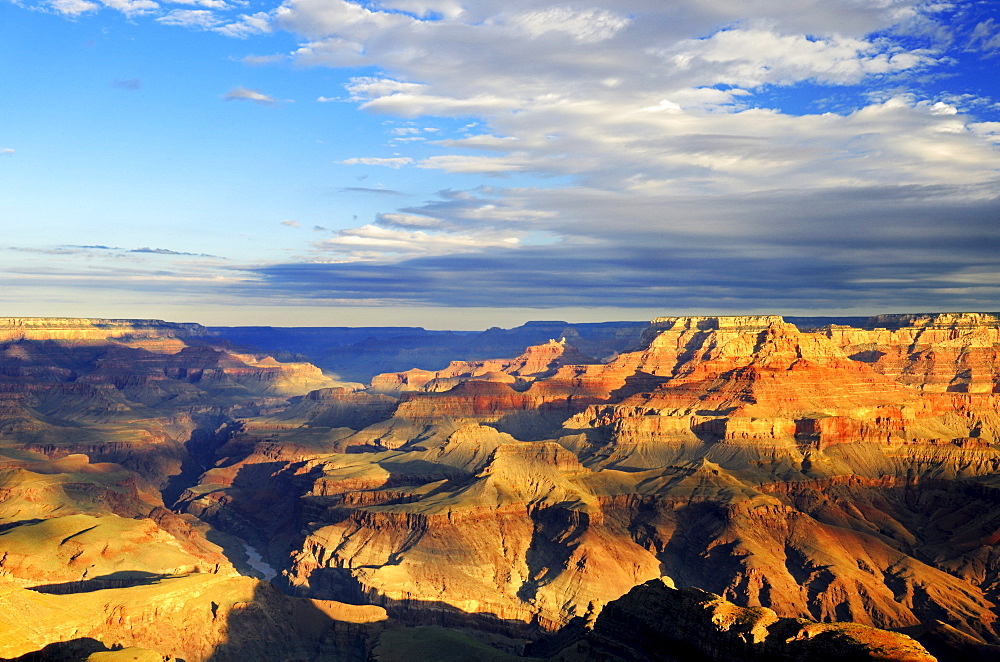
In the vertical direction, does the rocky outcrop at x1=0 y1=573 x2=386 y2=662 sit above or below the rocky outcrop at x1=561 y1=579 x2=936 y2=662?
below

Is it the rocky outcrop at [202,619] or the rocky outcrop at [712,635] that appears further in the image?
the rocky outcrop at [202,619]

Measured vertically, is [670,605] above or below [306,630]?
above

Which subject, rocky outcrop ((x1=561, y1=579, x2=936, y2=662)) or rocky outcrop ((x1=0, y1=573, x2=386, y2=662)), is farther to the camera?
rocky outcrop ((x1=0, y1=573, x2=386, y2=662))

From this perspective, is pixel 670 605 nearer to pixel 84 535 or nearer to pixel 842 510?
pixel 84 535

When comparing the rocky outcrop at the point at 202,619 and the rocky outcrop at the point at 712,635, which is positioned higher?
the rocky outcrop at the point at 712,635

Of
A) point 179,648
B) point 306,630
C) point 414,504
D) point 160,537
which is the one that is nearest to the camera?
point 179,648

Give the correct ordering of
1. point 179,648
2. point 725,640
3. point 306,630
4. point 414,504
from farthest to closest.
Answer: point 414,504 < point 306,630 < point 179,648 < point 725,640

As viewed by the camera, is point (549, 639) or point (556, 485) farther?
point (556, 485)

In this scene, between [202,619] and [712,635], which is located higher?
[712,635]

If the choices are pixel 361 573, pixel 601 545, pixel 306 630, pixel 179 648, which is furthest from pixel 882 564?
pixel 179 648

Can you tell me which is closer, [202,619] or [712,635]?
[712,635]
